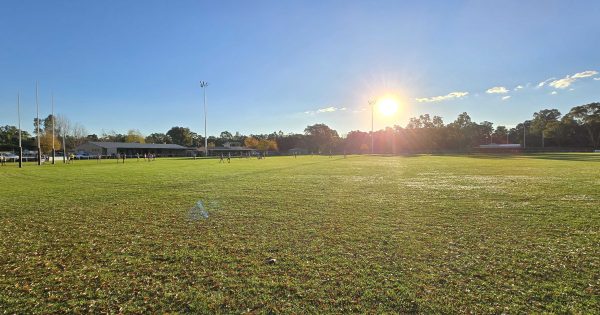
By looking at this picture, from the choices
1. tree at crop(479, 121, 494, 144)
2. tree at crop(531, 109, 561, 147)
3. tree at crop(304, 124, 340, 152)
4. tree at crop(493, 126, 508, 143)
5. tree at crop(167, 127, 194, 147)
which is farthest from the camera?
tree at crop(167, 127, 194, 147)

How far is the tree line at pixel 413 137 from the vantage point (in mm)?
97500

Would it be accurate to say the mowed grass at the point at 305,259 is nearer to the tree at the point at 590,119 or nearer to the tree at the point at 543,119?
the tree at the point at 590,119

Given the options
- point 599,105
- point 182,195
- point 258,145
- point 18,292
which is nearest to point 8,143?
point 258,145

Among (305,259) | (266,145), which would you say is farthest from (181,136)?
(305,259)

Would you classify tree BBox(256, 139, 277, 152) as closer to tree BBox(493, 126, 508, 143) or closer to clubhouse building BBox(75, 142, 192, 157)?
clubhouse building BBox(75, 142, 192, 157)

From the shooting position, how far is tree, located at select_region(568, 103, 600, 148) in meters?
94.4

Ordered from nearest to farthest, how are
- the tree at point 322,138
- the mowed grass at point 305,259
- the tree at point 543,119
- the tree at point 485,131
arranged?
1. the mowed grass at point 305,259
2. the tree at point 543,119
3. the tree at point 485,131
4. the tree at point 322,138

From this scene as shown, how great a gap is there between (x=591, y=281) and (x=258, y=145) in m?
133

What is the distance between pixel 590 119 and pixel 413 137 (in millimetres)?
49252

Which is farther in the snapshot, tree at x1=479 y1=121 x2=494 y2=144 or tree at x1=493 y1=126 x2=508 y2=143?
tree at x1=493 y1=126 x2=508 y2=143

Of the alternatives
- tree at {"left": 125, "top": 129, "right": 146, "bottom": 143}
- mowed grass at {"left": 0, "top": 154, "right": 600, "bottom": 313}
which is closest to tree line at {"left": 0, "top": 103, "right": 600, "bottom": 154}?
tree at {"left": 125, "top": 129, "right": 146, "bottom": 143}

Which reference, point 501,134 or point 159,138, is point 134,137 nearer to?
point 159,138

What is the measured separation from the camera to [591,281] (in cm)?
415

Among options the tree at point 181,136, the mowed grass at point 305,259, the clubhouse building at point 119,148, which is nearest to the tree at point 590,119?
the mowed grass at point 305,259
